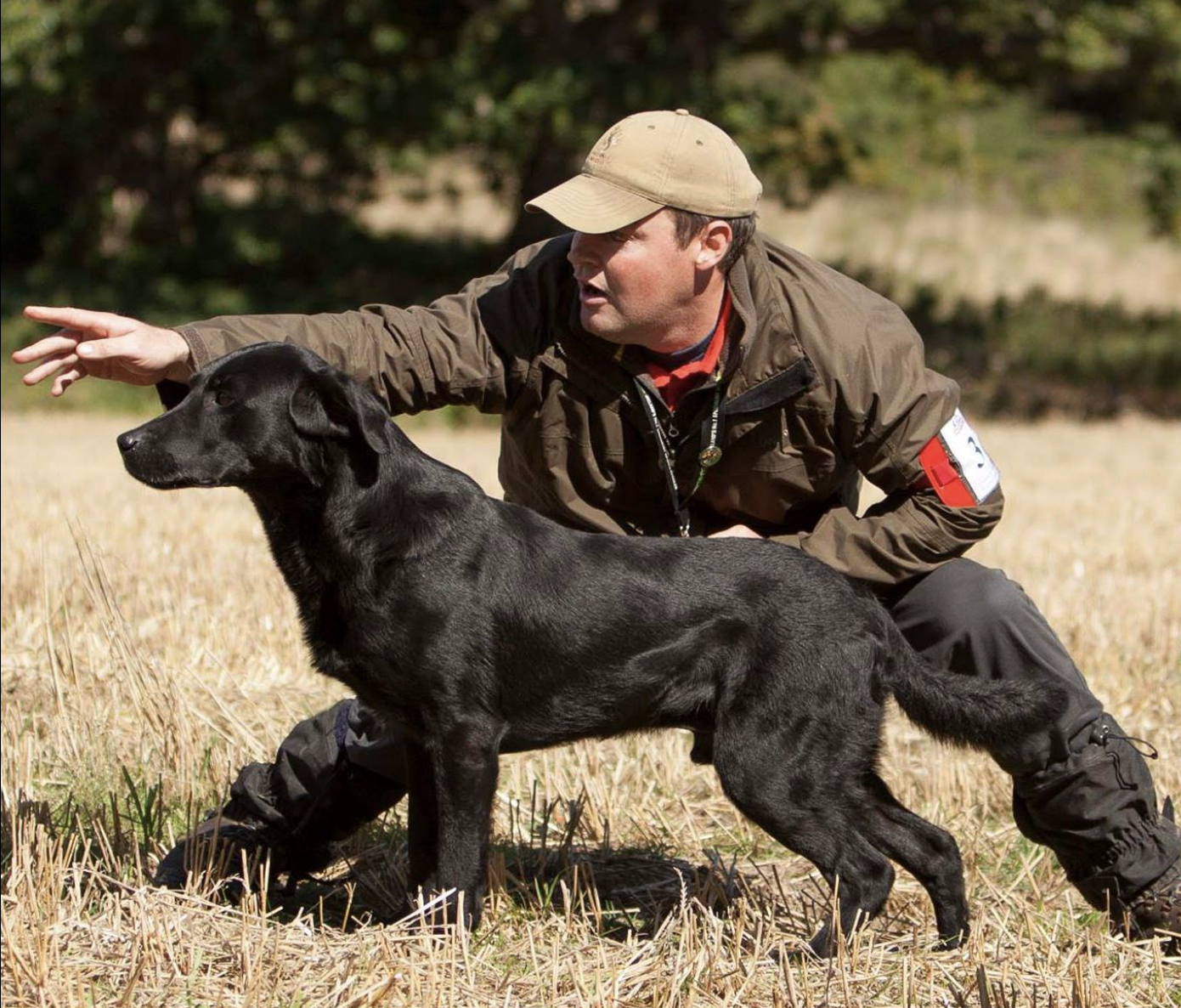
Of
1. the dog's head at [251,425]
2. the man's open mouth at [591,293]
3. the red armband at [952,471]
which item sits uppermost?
the man's open mouth at [591,293]

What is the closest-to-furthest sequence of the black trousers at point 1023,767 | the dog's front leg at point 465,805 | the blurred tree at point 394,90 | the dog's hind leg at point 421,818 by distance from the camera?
the dog's front leg at point 465,805 < the dog's hind leg at point 421,818 < the black trousers at point 1023,767 < the blurred tree at point 394,90

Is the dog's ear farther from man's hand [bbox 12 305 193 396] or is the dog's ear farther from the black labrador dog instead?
man's hand [bbox 12 305 193 396]

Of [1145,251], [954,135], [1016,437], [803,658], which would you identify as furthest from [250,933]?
[954,135]

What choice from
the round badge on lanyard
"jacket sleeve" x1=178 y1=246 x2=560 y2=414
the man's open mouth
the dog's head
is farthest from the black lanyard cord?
the dog's head

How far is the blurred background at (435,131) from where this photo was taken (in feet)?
61.7

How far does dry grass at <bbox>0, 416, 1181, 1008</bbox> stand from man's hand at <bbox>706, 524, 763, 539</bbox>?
3.02 feet

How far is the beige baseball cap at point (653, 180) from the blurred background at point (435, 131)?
14071 millimetres

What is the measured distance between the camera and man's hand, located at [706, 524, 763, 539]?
4395 millimetres

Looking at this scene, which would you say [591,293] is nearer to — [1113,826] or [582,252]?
[582,252]

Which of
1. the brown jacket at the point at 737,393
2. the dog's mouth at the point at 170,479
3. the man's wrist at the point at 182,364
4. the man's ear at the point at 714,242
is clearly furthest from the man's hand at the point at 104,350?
the man's ear at the point at 714,242

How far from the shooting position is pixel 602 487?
4523 millimetres

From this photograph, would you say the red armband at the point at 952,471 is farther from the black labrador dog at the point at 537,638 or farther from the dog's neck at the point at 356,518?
the dog's neck at the point at 356,518

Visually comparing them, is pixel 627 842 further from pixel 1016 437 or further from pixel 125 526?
pixel 1016 437

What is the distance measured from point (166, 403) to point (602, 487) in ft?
3.94
